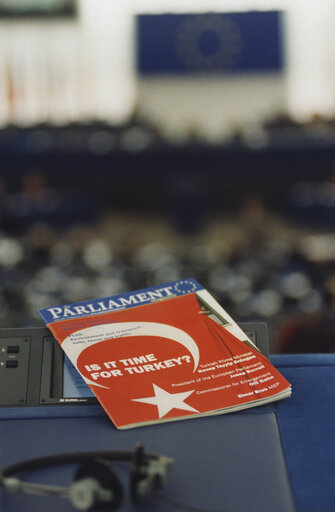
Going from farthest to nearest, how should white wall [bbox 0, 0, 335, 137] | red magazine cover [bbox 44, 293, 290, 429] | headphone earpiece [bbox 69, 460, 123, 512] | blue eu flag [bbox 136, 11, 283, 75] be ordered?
white wall [bbox 0, 0, 335, 137] < blue eu flag [bbox 136, 11, 283, 75] < red magazine cover [bbox 44, 293, 290, 429] < headphone earpiece [bbox 69, 460, 123, 512]

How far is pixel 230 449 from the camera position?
0.48m

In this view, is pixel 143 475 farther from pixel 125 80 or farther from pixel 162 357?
pixel 125 80

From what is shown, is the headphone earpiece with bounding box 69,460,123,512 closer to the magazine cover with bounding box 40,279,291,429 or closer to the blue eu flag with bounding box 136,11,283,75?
the magazine cover with bounding box 40,279,291,429

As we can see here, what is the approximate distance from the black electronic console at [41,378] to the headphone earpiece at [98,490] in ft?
0.46

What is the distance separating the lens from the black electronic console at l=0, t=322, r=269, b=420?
1.83 ft

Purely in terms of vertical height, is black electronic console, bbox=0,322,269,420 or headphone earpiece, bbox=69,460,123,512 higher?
headphone earpiece, bbox=69,460,123,512

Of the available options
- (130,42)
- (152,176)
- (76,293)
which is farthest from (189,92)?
(76,293)

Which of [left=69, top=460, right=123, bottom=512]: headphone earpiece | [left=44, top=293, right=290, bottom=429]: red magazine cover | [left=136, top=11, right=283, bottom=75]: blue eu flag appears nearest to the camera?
[left=69, top=460, right=123, bottom=512]: headphone earpiece

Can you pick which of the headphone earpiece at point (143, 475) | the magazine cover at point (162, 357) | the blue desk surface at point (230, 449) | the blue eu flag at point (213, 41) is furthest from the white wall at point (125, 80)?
the headphone earpiece at point (143, 475)

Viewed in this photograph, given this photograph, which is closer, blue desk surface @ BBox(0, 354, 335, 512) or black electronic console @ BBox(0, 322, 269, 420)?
blue desk surface @ BBox(0, 354, 335, 512)

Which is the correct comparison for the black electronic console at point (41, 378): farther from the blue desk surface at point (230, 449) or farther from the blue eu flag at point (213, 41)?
the blue eu flag at point (213, 41)

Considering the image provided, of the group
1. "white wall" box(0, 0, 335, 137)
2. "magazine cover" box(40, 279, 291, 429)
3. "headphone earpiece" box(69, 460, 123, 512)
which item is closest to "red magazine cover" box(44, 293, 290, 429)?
"magazine cover" box(40, 279, 291, 429)

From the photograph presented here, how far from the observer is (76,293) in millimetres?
3867

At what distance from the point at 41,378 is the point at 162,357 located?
0.12 metres
